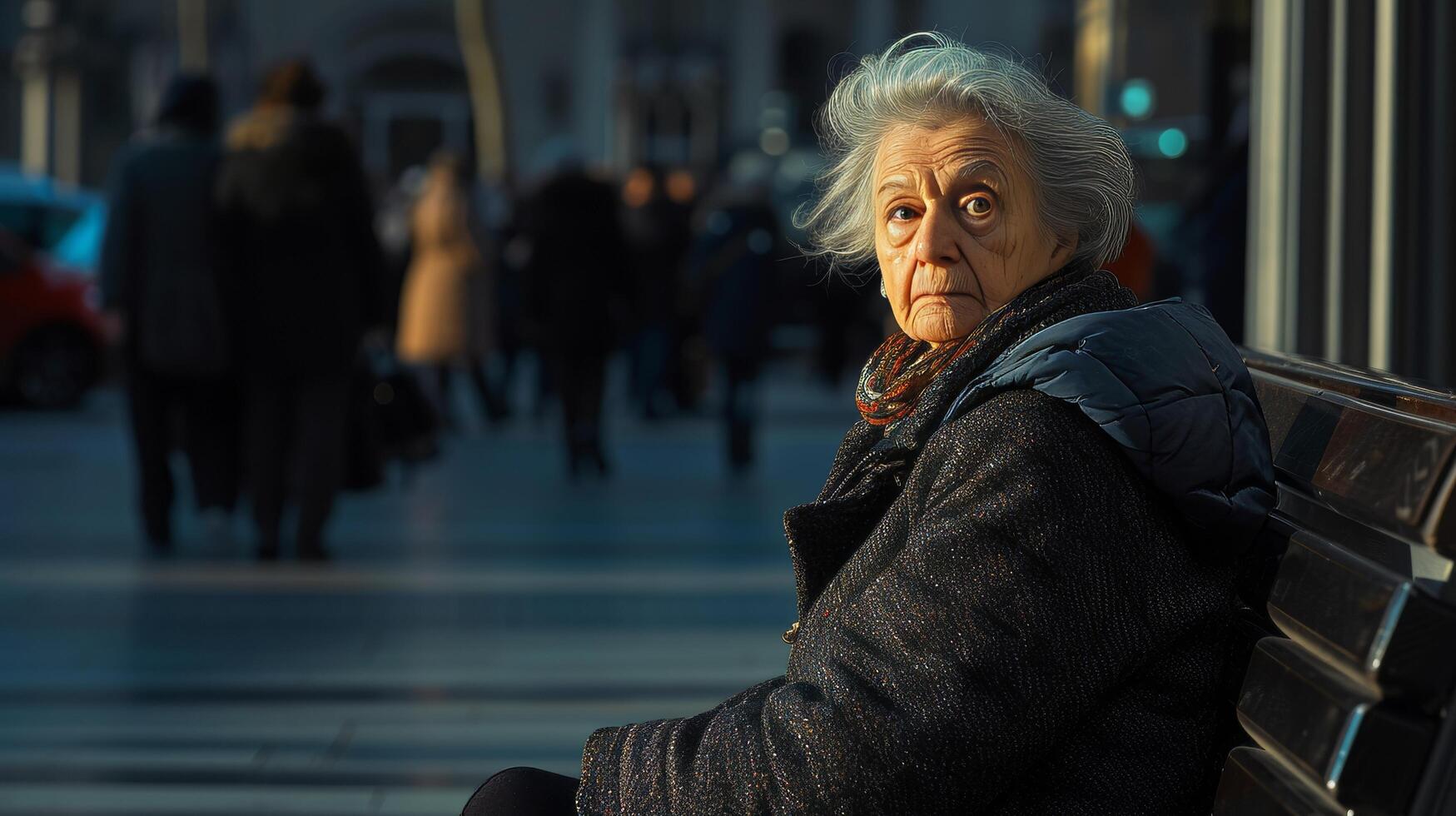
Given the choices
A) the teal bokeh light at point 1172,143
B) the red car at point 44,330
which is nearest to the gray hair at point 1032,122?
the teal bokeh light at point 1172,143

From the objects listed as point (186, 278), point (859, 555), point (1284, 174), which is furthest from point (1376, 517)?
point (186, 278)

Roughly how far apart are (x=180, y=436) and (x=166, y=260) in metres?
0.96

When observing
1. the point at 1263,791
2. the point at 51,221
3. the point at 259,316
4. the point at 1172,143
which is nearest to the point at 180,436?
the point at 259,316

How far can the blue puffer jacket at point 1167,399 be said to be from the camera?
6.13ft

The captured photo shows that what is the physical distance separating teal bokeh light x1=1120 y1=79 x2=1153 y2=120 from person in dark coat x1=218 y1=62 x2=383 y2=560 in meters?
3.48

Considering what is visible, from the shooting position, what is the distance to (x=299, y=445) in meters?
7.69

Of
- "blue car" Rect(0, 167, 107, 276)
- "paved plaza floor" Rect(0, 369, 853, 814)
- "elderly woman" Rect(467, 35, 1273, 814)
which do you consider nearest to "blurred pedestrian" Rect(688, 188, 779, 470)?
"paved plaza floor" Rect(0, 369, 853, 814)

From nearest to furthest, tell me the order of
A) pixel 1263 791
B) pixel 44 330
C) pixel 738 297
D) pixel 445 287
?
1. pixel 1263 791
2. pixel 738 297
3. pixel 445 287
4. pixel 44 330

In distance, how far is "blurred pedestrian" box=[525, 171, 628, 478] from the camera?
10.9m

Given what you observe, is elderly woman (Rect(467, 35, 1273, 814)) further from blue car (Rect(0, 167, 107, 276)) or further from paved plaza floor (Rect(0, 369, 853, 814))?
blue car (Rect(0, 167, 107, 276))

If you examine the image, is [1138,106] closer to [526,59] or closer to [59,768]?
[59,768]

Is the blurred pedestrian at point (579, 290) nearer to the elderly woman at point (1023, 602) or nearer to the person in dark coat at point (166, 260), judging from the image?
the person in dark coat at point (166, 260)

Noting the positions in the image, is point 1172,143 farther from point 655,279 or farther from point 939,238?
point 939,238

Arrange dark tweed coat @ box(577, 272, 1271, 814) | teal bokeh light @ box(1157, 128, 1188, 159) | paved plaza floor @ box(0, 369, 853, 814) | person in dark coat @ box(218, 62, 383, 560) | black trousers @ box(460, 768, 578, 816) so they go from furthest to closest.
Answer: teal bokeh light @ box(1157, 128, 1188, 159), person in dark coat @ box(218, 62, 383, 560), paved plaza floor @ box(0, 369, 853, 814), black trousers @ box(460, 768, 578, 816), dark tweed coat @ box(577, 272, 1271, 814)
